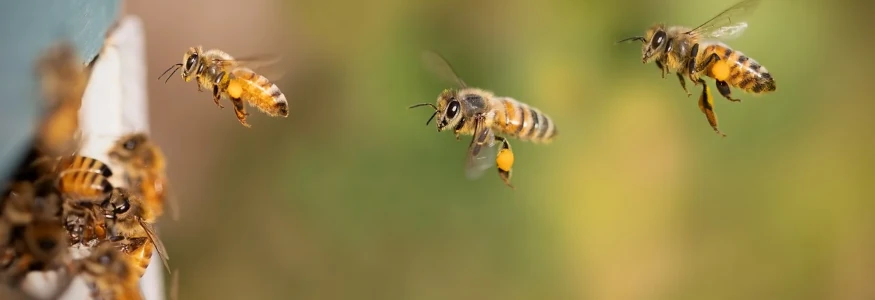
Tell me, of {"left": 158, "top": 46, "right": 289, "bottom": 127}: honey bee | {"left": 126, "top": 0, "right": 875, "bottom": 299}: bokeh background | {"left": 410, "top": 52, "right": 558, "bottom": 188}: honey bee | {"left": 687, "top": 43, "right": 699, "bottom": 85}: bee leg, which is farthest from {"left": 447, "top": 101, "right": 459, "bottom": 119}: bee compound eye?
{"left": 126, "top": 0, "right": 875, "bottom": 299}: bokeh background

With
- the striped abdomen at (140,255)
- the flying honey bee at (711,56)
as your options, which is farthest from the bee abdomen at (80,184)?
the flying honey bee at (711,56)

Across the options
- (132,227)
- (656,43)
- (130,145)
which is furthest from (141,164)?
(656,43)

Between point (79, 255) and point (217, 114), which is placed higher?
point (217, 114)

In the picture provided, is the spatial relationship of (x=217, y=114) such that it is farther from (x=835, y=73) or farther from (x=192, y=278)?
(x=835, y=73)

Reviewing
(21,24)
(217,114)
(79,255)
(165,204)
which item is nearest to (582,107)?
(217,114)

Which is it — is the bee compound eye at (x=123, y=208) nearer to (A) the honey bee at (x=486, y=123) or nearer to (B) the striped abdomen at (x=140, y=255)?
(B) the striped abdomen at (x=140, y=255)
